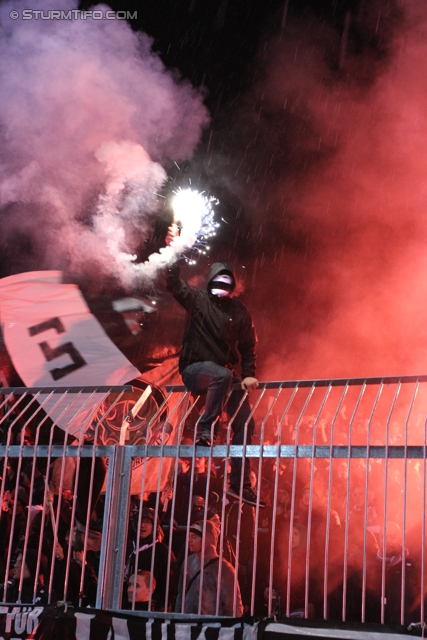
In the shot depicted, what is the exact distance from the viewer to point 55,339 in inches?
375

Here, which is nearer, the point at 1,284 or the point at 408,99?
the point at 1,284

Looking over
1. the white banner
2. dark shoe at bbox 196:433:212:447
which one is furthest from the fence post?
the white banner

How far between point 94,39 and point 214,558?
8.94m

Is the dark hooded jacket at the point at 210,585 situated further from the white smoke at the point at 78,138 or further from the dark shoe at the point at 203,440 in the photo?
the white smoke at the point at 78,138

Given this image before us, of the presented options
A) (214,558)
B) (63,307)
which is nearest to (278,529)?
(214,558)

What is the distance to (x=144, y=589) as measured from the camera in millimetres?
6270

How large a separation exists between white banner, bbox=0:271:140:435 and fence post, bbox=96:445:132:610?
3700 mm

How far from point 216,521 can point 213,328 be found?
2.08 metres

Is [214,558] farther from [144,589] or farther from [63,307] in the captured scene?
[63,307]

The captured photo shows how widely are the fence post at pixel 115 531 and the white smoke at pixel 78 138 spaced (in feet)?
20.7

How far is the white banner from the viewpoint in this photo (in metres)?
9.37

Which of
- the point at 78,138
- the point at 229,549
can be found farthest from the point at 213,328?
the point at 78,138

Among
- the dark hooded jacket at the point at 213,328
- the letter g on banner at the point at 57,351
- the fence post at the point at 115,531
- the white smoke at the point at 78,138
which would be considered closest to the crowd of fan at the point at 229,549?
the fence post at the point at 115,531

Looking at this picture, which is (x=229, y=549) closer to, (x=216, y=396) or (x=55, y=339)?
(x=216, y=396)
